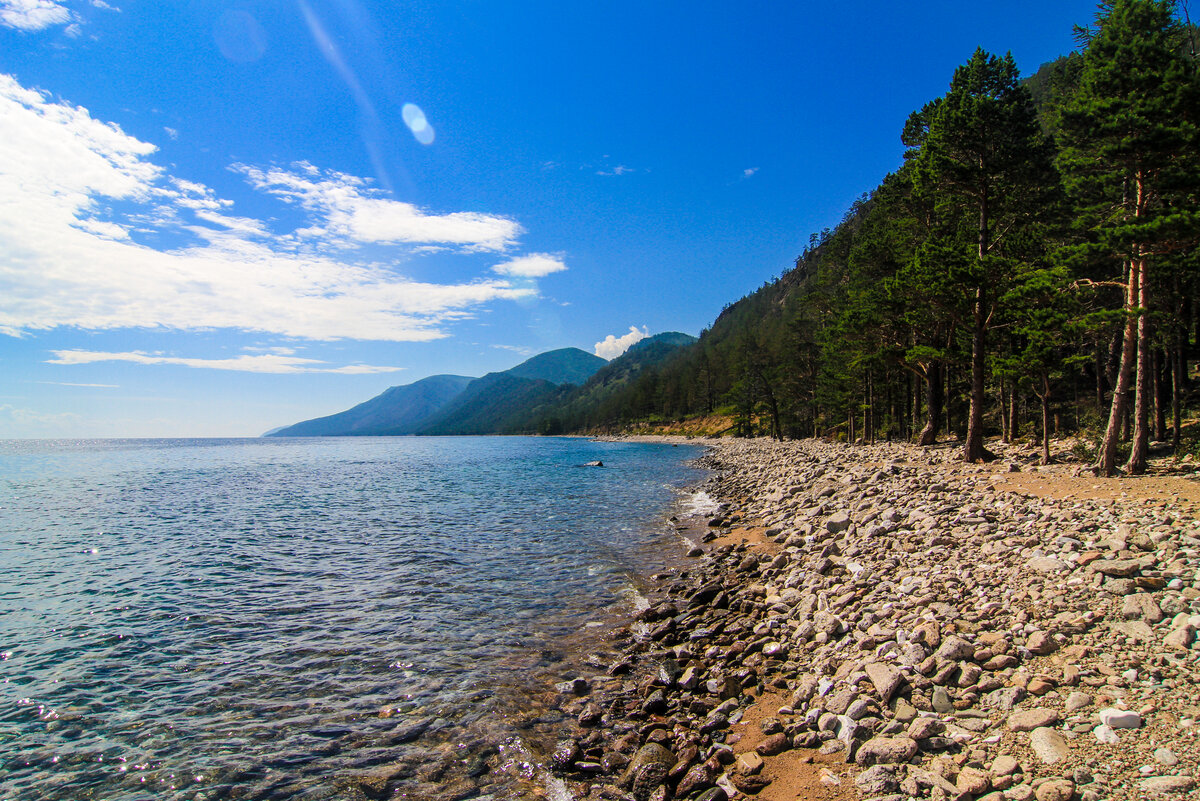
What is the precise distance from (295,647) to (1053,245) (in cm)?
3610

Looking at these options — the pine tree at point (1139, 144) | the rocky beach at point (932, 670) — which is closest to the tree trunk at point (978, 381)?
the pine tree at point (1139, 144)

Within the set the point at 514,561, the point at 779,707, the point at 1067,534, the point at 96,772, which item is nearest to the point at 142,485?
the point at 514,561

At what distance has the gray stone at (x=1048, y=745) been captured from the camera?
16.7ft

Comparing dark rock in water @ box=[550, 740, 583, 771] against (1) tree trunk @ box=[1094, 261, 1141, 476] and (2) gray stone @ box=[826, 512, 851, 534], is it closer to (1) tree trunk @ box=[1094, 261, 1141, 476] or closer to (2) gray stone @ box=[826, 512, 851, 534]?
(2) gray stone @ box=[826, 512, 851, 534]

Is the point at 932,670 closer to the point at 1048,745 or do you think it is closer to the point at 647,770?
the point at 1048,745

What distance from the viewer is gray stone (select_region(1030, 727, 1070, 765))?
16.7ft

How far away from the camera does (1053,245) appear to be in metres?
26.1

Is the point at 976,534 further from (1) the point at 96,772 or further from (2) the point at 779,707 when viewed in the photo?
(1) the point at 96,772

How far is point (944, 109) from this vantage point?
24344 millimetres

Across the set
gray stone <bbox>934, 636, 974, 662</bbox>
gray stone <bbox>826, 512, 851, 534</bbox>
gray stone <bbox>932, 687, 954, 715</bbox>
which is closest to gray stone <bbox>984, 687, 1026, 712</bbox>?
gray stone <bbox>932, 687, 954, 715</bbox>

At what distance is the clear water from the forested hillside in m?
17.7

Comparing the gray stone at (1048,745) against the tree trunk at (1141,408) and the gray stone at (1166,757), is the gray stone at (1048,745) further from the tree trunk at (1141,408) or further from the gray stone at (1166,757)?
the tree trunk at (1141,408)

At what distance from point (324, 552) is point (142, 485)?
150 ft

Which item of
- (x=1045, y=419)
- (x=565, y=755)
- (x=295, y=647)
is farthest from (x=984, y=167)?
(x=295, y=647)
